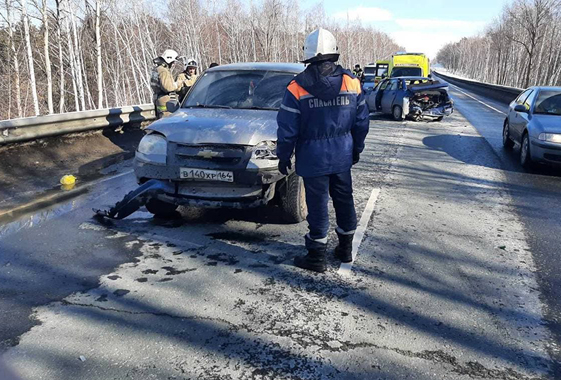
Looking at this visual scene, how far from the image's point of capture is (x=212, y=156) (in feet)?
14.9

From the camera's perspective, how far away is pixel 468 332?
3010 millimetres

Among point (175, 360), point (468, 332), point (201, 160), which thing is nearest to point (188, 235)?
point (201, 160)

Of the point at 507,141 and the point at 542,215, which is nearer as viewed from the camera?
the point at 542,215

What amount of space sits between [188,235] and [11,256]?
65.7 inches

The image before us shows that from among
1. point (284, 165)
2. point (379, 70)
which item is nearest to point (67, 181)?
point (284, 165)

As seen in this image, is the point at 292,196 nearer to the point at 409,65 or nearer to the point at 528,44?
the point at 409,65

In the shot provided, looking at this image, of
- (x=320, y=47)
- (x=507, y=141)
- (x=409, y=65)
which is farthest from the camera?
(x=409, y=65)

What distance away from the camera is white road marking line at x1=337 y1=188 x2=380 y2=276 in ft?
13.0

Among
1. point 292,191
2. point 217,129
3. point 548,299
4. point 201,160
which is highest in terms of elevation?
point 217,129

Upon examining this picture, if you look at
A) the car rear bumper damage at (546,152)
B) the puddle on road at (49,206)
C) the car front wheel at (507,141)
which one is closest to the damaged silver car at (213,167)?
the puddle on road at (49,206)

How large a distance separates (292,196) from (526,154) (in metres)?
5.73

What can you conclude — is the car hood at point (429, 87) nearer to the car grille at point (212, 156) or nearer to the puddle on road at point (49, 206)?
the puddle on road at point (49, 206)

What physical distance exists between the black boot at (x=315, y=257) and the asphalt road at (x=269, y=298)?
3.1 inches

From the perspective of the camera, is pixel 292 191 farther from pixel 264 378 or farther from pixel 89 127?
pixel 89 127
